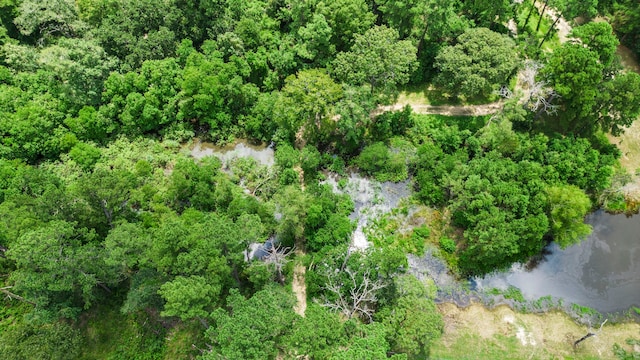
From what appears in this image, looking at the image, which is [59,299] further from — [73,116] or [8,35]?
[8,35]

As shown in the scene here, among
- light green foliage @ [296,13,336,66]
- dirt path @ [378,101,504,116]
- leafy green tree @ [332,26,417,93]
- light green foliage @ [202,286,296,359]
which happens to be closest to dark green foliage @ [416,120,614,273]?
dirt path @ [378,101,504,116]

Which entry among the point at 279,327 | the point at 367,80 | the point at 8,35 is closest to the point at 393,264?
the point at 279,327

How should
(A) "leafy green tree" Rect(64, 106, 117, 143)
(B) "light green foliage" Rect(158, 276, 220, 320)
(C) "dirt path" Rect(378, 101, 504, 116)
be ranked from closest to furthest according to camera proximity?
(B) "light green foliage" Rect(158, 276, 220, 320) < (A) "leafy green tree" Rect(64, 106, 117, 143) < (C) "dirt path" Rect(378, 101, 504, 116)

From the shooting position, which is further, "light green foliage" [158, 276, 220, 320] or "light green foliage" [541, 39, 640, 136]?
"light green foliage" [541, 39, 640, 136]

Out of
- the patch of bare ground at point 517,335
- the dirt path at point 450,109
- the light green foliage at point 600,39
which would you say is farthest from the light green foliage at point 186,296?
the light green foliage at point 600,39

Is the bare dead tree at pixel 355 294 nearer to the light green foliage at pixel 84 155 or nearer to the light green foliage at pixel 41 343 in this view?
the light green foliage at pixel 41 343

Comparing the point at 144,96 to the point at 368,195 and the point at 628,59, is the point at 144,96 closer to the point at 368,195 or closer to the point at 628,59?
the point at 368,195

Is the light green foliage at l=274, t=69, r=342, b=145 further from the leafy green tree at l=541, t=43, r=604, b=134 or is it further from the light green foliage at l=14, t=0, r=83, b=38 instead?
the light green foliage at l=14, t=0, r=83, b=38
